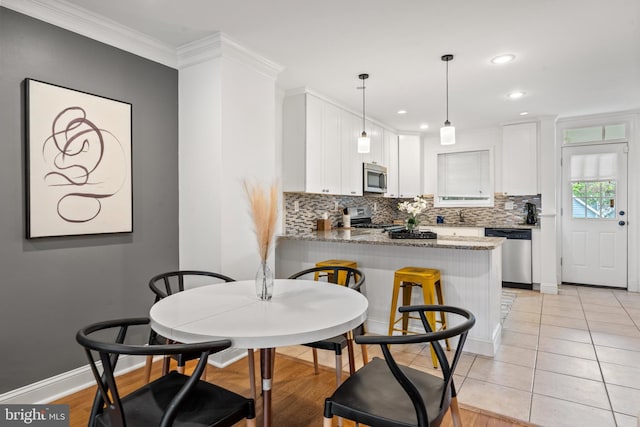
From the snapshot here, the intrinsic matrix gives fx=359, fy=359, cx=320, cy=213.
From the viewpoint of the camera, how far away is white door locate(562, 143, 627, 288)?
195 inches

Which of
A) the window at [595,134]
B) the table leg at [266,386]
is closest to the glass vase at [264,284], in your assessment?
the table leg at [266,386]

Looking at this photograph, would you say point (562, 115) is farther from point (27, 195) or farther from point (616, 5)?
point (27, 195)

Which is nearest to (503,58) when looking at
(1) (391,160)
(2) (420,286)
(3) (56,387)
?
(2) (420,286)

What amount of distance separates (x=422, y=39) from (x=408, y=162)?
3.50 meters

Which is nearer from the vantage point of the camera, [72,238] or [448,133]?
[72,238]

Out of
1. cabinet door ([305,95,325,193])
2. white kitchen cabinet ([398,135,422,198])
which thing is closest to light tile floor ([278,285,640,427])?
cabinet door ([305,95,325,193])

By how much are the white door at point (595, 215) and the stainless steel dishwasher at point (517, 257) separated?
725 mm

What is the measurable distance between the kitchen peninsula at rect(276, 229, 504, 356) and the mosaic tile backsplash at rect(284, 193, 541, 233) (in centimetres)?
44

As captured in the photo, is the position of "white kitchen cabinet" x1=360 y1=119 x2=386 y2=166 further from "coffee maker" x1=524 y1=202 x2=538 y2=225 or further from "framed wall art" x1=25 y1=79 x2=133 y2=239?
"framed wall art" x1=25 y1=79 x2=133 y2=239

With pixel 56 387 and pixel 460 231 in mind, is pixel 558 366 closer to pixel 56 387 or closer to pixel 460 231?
pixel 460 231

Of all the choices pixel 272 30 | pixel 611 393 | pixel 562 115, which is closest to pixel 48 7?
pixel 272 30

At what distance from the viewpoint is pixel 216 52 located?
106 inches

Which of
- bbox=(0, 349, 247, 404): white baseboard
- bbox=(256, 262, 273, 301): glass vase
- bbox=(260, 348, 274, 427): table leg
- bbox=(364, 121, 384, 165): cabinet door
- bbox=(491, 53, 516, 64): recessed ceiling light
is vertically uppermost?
bbox=(491, 53, 516, 64): recessed ceiling light

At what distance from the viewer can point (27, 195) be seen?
2096 mm
